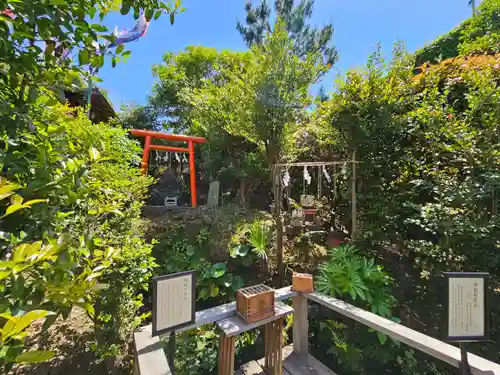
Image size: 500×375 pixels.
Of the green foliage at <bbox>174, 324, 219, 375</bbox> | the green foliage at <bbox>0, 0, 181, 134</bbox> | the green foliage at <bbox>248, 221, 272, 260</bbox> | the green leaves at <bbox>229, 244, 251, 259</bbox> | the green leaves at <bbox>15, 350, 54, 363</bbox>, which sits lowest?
the green foliage at <bbox>174, 324, 219, 375</bbox>

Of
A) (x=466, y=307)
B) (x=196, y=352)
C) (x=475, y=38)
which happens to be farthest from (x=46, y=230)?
(x=475, y=38)

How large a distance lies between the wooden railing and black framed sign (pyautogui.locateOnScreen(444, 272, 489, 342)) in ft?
0.72

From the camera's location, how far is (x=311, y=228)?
3.82 metres

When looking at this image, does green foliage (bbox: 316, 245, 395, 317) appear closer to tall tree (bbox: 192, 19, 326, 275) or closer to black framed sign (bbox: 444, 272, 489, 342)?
tall tree (bbox: 192, 19, 326, 275)

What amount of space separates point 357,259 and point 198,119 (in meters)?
4.66

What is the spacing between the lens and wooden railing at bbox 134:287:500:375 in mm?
1305

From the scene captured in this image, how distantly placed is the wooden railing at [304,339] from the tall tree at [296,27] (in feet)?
32.6

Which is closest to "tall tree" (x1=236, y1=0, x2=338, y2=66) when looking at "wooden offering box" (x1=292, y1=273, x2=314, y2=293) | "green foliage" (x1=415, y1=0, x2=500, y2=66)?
"green foliage" (x1=415, y1=0, x2=500, y2=66)

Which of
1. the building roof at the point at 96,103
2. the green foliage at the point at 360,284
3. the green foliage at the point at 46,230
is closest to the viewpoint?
the green foliage at the point at 46,230

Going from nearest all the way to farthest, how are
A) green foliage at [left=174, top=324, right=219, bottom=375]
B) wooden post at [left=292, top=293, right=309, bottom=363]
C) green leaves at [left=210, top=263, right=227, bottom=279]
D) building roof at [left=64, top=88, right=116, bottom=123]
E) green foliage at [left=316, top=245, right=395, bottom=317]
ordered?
green foliage at [left=174, top=324, right=219, bottom=375]
wooden post at [left=292, top=293, right=309, bottom=363]
green foliage at [left=316, top=245, right=395, bottom=317]
green leaves at [left=210, top=263, right=227, bottom=279]
building roof at [left=64, top=88, right=116, bottom=123]

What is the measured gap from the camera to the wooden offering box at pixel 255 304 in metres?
1.78

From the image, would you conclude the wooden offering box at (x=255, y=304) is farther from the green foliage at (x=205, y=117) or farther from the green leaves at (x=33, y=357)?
the green foliage at (x=205, y=117)

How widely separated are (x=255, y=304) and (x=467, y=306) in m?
1.29

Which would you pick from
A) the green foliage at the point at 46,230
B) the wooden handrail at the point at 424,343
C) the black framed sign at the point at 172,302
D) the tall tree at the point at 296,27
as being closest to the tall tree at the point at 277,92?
the wooden handrail at the point at 424,343
